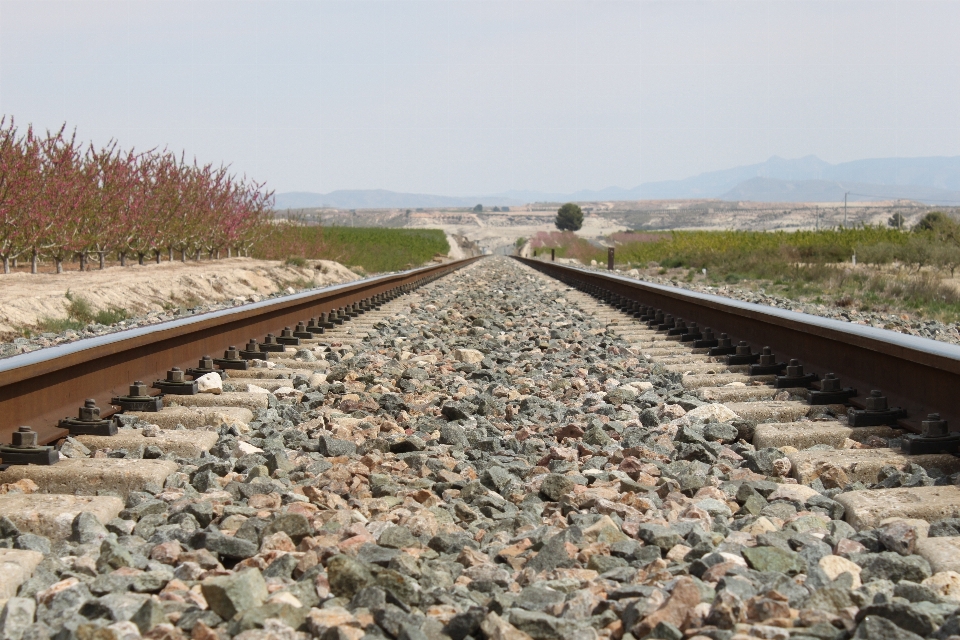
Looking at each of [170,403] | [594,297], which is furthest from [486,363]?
[594,297]

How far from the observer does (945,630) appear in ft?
8.11

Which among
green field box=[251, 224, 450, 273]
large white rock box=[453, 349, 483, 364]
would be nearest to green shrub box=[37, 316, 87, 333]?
large white rock box=[453, 349, 483, 364]

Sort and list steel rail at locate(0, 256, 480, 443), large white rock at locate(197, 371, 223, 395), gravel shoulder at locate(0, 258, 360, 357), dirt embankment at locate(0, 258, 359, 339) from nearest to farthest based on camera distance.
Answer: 1. steel rail at locate(0, 256, 480, 443)
2. large white rock at locate(197, 371, 223, 395)
3. gravel shoulder at locate(0, 258, 360, 357)
4. dirt embankment at locate(0, 258, 359, 339)

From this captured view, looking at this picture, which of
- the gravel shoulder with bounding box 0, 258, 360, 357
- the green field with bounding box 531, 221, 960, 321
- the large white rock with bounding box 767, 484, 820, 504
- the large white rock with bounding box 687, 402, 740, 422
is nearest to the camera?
the large white rock with bounding box 767, 484, 820, 504

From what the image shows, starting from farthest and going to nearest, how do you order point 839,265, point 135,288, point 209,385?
1. point 839,265
2. point 135,288
3. point 209,385

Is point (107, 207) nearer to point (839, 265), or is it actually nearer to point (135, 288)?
point (135, 288)

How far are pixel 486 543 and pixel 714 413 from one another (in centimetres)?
233

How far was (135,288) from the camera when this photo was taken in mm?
14680

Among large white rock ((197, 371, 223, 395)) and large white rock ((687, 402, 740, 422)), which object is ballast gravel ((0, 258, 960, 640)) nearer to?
large white rock ((687, 402, 740, 422))

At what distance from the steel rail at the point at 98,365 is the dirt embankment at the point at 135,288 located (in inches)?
147

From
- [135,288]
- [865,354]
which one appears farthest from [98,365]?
[135,288]

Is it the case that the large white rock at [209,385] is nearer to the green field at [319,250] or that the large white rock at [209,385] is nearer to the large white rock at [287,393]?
the large white rock at [287,393]

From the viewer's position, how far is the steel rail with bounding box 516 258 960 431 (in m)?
4.78

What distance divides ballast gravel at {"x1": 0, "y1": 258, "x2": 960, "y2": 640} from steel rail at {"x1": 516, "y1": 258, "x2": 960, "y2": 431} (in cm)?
86
